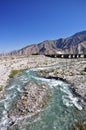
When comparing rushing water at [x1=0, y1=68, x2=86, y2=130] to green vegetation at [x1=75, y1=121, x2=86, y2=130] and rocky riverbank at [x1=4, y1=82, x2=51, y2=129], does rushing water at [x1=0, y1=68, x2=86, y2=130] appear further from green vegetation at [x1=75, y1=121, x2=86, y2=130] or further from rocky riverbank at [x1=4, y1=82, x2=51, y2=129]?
green vegetation at [x1=75, y1=121, x2=86, y2=130]

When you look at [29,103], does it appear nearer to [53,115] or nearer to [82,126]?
[53,115]

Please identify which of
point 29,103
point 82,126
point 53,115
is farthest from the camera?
point 29,103

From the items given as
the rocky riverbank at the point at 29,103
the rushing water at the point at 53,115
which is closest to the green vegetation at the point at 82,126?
the rushing water at the point at 53,115

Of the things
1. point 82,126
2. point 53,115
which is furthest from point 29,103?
point 82,126

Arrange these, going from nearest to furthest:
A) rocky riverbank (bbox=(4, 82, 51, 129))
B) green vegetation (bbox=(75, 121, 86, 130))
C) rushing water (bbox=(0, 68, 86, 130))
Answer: green vegetation (bbox=(75, 121, 86, 130)), rushing water (bbox=(0, 68, 86, 130)), rocky riverbank (bbox=(4, 82, 51, 129))

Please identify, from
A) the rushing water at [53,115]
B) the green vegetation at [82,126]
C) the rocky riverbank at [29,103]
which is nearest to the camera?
the green vegetation at [82,126]

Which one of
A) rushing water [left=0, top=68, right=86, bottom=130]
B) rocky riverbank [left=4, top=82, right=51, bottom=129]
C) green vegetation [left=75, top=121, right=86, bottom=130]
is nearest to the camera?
green vegetation [left=75, top=121, right=86, bottom=130]

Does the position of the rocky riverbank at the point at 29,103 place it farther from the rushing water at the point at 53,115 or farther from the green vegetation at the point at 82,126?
the green vegetation at the point at 82,126

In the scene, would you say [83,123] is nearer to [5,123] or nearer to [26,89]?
[5,123]

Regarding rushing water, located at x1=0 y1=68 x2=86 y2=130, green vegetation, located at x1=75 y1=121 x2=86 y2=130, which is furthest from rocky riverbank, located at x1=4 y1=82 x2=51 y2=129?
green vegetation, located at x1=75 y1=121 x2=86 y2=130

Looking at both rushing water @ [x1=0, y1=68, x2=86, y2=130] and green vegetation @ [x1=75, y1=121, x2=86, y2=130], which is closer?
green vegetation @ [x1=75, y1=121, x2=86, y2=130]

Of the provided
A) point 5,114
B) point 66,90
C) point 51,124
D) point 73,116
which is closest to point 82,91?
point 66,90
